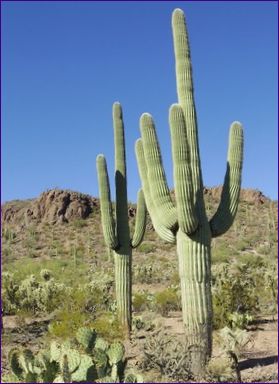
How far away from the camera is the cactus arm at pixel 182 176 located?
9.19m

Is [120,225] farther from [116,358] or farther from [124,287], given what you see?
[116,358]

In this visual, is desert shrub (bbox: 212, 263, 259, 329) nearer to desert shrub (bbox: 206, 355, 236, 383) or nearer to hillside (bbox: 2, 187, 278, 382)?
hillside (bbox: 2, 187, 278, 382)

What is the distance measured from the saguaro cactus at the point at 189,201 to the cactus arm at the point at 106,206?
247cm

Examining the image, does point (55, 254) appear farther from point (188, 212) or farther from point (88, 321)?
point (188, 212)

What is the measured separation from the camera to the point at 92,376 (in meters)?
7.47

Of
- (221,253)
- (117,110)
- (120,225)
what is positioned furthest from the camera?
(221,253)

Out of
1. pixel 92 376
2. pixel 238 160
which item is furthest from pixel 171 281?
pixel 92 376

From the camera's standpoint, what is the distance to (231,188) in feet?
34.3

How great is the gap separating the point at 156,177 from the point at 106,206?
3293 millimetres

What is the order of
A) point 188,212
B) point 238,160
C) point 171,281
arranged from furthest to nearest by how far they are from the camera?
point 171,281 → point 238,160 → point 188,212

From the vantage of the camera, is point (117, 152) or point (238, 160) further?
point (117, 152)

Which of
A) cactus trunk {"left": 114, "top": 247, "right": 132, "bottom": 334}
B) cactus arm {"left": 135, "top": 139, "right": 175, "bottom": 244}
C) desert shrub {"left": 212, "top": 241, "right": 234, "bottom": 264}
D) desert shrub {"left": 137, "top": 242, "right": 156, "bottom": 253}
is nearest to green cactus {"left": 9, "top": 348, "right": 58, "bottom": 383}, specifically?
cactus arm {"left": 135, "top": 139, "right": 175, "bottom": 244}

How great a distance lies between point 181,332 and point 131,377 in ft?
20.0

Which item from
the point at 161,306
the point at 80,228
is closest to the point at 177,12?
the point at 161,306
